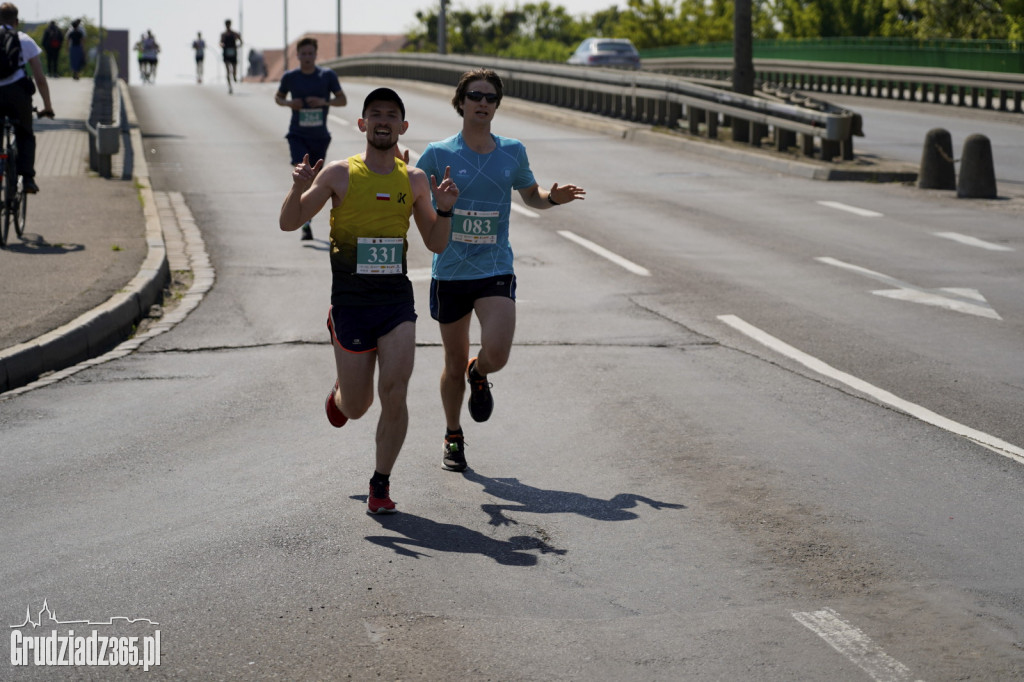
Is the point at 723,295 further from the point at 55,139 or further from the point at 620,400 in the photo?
the point at 55,139

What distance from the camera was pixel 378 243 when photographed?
607 cm

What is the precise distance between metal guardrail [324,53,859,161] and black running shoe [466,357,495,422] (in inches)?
663

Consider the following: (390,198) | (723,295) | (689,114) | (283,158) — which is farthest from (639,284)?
(689,114)

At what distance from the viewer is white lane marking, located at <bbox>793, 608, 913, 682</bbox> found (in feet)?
14.7

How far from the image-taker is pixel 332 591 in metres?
5.21

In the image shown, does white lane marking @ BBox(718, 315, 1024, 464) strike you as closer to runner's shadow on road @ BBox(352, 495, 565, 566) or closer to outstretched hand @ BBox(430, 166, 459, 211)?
runner's shadow on road @ BBox(352, 495, 565, 566)

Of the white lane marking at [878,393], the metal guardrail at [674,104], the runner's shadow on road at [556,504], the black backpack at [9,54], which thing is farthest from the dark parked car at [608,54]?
the runner's shadow on road at [556,504]

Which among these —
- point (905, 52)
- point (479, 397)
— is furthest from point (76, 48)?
point (479, 397)

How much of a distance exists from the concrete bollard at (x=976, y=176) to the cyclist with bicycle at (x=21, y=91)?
40.8ft

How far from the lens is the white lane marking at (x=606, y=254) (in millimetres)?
13586

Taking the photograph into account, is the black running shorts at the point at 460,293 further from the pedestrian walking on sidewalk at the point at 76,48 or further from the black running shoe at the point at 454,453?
the pedestrian walking on sidewalk at the point at 76,48

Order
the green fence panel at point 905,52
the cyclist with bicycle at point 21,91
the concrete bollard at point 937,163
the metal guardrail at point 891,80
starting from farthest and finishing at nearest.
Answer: the green fence panel at point 905,52, the metal guardrail at point 891,80, the concrete bollard at point 937,163, the cyclist with bicycle at point 21,91

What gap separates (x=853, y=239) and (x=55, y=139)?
16.8 meters

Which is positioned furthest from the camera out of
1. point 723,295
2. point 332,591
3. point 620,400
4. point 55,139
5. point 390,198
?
point 55,139
